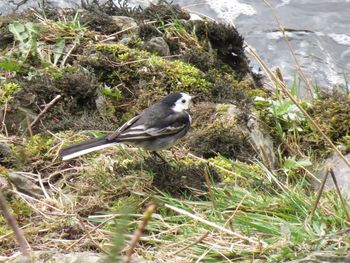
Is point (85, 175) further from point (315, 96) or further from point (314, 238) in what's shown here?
point (315, 96)

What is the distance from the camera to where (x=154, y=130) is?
517 centimetres

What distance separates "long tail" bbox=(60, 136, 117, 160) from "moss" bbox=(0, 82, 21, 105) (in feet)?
4.71

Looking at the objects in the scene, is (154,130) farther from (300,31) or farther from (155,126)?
(300,31)

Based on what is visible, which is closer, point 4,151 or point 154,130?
point 154,130

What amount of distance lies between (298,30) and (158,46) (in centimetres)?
432

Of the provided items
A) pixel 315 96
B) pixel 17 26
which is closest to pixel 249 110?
pixel 315 96

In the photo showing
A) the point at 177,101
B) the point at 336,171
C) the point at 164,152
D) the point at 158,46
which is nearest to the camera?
the point at 177,101

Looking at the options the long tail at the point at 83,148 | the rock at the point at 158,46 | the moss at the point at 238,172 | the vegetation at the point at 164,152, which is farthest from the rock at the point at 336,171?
the rock at the point at 158,46

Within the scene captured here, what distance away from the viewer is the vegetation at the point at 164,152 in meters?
3.93

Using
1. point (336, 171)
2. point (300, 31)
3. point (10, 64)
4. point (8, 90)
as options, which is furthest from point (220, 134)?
point (300, 31)

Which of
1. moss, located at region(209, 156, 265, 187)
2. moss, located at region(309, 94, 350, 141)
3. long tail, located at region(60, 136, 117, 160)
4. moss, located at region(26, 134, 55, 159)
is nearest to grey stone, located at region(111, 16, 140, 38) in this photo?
moss, located at region(309, 94, 350, 141)

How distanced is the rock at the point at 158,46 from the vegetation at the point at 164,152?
0.05 m

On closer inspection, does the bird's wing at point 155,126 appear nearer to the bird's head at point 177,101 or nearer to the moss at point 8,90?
the bird's head at point 177,101

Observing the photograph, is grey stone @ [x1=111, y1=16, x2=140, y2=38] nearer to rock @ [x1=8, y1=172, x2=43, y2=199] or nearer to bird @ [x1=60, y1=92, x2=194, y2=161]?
bird @ [x1=60, y1=92, x2=194, y2=161]
